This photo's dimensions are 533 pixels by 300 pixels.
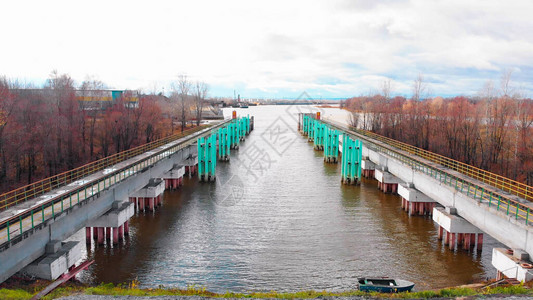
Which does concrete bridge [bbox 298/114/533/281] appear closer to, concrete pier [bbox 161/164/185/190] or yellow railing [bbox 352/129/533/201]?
yellow railing [bbox 352/129/533/201]

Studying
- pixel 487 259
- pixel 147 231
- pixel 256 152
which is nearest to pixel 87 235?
pixel 147 231

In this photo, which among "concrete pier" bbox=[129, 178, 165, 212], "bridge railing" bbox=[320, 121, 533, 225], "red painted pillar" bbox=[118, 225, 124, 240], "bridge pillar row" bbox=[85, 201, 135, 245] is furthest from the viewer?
"concrete pier" bbox=[129, 178, 165, 212]

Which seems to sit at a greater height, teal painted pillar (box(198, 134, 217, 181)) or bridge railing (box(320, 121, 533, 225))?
bridge railing (box(320, 121, 533, 225))

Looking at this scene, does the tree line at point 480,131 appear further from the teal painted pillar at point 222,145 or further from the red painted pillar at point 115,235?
the red painted pillar at point 115,235

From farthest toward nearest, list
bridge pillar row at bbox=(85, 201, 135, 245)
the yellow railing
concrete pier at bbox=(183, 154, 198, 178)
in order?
concrete pier at bbox=(183, 154, 198, 178)
bridge pillar row at bbox=(85, 201, 135, 245)
the yellow railing

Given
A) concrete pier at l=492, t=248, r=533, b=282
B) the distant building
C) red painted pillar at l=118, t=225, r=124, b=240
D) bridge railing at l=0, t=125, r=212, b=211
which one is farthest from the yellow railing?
the distant building

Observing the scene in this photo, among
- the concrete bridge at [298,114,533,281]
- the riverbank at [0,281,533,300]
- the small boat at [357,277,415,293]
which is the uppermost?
the concrete bridge at [298,114,533,281]

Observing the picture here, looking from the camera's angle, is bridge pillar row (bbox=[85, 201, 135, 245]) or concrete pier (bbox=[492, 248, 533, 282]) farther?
bridge pillar row (bbox=[85, 201, 135, 245])

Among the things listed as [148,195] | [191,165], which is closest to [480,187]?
[148,195]
